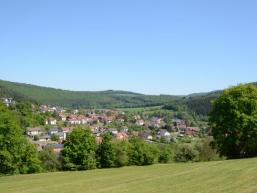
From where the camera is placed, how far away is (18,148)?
67.2m

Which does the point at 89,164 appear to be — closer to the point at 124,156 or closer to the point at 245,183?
the point at 124,156

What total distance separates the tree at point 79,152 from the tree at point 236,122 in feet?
67.4

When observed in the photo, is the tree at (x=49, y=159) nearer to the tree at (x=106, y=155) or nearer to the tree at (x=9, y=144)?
the tree at (x=106, y=155)

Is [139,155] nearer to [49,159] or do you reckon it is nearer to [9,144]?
[9,144]

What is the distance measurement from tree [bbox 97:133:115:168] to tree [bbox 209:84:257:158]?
67.5ft

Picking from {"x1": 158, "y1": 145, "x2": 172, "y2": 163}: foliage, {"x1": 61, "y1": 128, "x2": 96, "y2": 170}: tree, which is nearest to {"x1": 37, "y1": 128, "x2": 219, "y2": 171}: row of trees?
{"x1": 61, "y1": 128, "x2": 96, "y2": 170}: tree

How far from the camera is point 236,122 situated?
6278cm

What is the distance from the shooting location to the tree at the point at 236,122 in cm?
6253

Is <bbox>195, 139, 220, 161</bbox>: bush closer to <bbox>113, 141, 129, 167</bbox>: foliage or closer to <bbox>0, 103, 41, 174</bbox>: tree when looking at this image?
<bbox>113, 141, 129, 167</bbox>: foliage

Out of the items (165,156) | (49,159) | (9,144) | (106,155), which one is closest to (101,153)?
(106,155)

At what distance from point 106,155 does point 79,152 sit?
7.11m

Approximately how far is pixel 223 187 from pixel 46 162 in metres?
75.7

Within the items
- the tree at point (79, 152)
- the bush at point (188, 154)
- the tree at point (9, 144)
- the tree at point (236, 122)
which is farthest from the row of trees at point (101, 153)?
the tree at point (236, 122)

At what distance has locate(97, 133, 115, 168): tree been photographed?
78.9m
